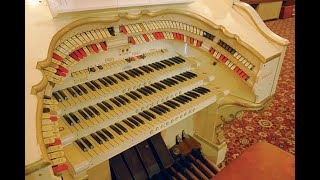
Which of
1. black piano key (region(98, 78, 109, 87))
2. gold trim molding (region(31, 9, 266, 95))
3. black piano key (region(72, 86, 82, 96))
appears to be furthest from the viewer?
black piano key (region(98, 78, 109, 87))

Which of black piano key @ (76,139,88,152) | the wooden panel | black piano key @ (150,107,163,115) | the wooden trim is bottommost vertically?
the wooden panel

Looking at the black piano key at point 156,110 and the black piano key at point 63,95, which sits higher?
the black piano key at point 63,95

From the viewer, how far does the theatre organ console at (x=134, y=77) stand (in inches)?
46.9

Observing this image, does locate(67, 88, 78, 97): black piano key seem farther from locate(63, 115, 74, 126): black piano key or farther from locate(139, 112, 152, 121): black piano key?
locate(139, 112, 152, 121): black piano key

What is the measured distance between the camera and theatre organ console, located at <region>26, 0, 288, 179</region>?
1192 mm

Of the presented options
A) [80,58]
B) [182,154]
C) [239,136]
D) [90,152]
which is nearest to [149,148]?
[182,154]

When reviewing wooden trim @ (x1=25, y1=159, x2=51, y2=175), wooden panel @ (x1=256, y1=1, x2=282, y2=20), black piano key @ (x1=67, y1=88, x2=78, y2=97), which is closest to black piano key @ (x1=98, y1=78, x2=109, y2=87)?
black piano key @ (x1=67, y1=88, x2=78, y2=97)

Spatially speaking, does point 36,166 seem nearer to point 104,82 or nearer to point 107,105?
point 107,105

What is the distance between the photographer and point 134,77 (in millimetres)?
1756

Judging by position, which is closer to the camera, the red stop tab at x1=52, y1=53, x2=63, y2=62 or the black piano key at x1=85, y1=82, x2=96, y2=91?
the red stop tab at x1=52, y1=53, x2=63, y2=62

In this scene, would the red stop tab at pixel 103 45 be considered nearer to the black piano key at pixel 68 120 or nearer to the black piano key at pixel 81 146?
the black piano key at pixel 68 120

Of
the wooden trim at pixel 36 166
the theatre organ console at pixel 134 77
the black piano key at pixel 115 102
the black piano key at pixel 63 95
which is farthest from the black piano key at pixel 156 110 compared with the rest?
the wooden trim at pixel 36 166

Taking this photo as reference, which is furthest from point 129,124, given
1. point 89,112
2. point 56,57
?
point 56,57

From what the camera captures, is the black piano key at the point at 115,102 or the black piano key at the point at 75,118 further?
the black piano key at the point at 115,102
